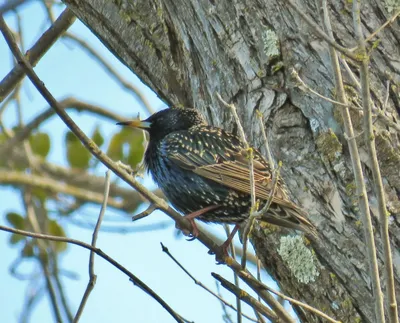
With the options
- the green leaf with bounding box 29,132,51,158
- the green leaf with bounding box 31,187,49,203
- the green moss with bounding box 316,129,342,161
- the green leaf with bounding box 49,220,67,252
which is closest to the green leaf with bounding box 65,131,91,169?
the green leaf with bounding box 29,132,51,158

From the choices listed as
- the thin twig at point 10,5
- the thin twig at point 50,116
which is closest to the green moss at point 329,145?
the thin twig at point 10,5

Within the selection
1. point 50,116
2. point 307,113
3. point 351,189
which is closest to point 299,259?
point 351,189

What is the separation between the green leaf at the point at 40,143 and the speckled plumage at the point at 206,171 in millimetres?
1987

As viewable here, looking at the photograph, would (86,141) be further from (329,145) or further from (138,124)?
(138,124)

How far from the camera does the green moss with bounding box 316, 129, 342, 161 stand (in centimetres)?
343

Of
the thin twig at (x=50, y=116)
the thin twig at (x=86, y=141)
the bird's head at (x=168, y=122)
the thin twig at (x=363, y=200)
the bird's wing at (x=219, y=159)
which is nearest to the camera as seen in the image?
the thin twig at (x=363, y=200)

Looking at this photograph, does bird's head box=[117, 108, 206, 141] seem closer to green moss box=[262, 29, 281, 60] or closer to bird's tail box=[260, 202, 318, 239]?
green moss box=[262, 29, 281, 60]

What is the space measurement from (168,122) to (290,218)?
1.27m

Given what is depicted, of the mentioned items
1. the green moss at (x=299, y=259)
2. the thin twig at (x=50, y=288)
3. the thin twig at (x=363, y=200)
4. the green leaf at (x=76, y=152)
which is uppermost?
the green leaf at (x=76, y=152)

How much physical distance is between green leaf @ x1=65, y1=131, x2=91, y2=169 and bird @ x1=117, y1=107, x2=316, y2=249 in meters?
1.80

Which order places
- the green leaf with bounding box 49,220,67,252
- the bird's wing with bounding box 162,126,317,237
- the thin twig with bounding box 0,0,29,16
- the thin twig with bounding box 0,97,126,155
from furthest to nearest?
1. the green leaf with bounding box 49,220,67,252
2. the thin twig with bounding box 0,97,126,155
3. the thin twig with bounding box 0,0,29,16
4. the bird's wing with bounding box 162,126,317,237

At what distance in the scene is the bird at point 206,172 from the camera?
3.84 metres

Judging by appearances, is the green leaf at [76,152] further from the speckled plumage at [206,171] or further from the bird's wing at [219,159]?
the bird's wing at [219,159]

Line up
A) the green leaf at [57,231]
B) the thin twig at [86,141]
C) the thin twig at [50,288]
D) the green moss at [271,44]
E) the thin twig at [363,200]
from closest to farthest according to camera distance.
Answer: the thin twig at [363,200] → the thin twig at [86,141] → the green moss at [271,44] → the thin twig at [50,288] → the green leaf at [57,231]
